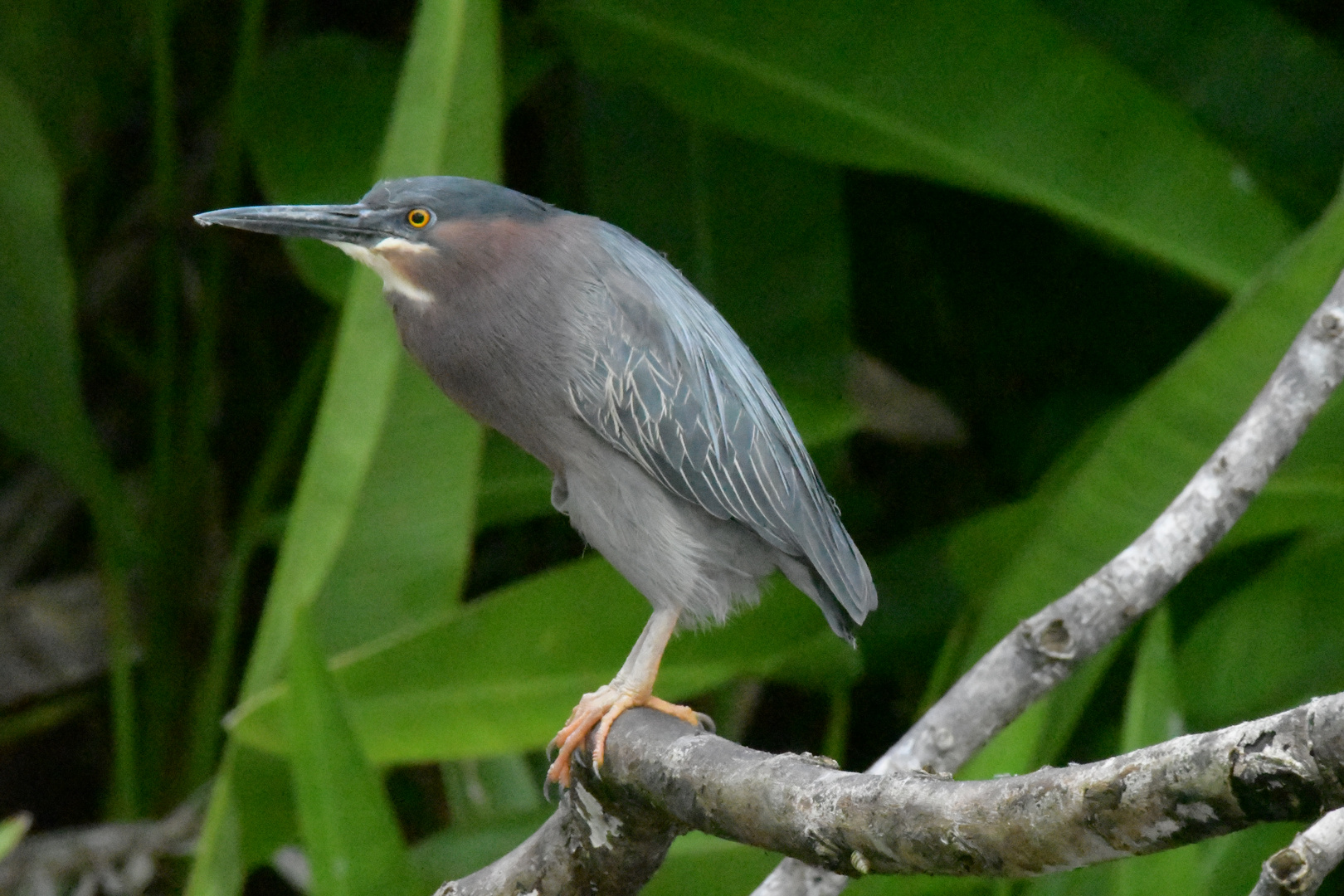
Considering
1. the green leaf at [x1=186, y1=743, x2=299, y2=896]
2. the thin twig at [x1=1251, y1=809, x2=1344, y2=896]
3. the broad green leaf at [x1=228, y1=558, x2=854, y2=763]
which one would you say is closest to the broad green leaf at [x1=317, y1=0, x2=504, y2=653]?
the broad green leaf at [x1=228, y1=558, x2=854, y2=763]

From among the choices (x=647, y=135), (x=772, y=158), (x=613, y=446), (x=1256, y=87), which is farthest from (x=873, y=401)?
(x=613, y=446)

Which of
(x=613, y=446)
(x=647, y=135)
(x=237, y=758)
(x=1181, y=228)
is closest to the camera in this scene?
(x=613, y=446)

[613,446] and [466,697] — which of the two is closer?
[613,446]

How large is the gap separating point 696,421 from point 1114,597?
0.50 m

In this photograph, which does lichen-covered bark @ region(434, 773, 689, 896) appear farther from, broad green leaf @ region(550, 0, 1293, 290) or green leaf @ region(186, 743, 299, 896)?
broad green leaf @ region(550, 0, 1293, 290)

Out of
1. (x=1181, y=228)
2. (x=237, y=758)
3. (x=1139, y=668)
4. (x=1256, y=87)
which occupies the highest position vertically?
(x=1256, y=87)

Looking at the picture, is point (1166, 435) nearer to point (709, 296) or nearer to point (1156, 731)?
point (1156, 731)

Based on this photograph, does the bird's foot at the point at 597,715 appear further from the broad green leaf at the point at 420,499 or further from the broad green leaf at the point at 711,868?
the broad green leaf at the point at 420,499

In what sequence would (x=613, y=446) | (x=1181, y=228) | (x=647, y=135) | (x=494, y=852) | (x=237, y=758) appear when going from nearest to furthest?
(x=613, y=446) → (x=237, y=758) → (x=494, y=852) → (x=1181, y=228) → (x=647, y=135)

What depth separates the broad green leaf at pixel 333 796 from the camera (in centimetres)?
161

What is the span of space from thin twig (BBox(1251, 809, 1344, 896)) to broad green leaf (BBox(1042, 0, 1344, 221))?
6.36 ft

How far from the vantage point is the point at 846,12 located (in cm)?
251

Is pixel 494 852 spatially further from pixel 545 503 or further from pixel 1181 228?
pixel 1181 228

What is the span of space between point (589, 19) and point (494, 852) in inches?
59.0
